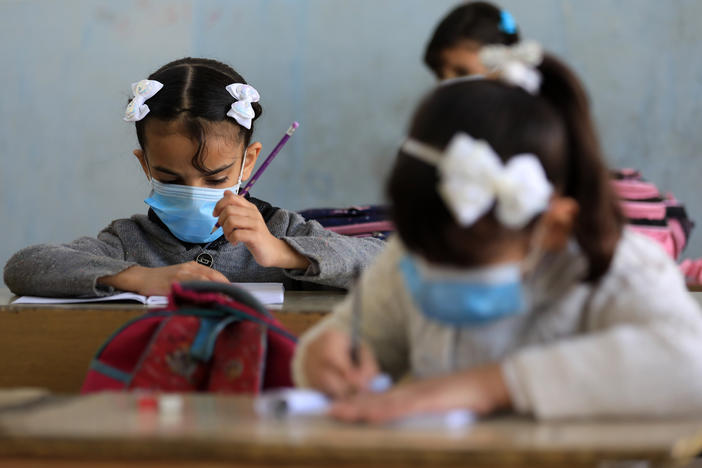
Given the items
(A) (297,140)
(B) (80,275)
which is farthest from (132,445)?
(A) (297,140)

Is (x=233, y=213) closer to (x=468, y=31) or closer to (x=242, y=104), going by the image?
(x=242, y=104)

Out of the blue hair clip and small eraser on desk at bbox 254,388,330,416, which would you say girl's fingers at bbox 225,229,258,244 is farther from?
small eraser on desk at bbox 254,388,330,416

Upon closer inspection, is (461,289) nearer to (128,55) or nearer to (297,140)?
(297,140)

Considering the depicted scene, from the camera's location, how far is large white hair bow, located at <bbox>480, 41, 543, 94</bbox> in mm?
898

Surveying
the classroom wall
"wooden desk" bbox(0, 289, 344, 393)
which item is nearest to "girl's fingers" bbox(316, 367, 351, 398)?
"wooden desk" bbox(0, 289, 344, 393)

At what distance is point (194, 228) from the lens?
208 cm

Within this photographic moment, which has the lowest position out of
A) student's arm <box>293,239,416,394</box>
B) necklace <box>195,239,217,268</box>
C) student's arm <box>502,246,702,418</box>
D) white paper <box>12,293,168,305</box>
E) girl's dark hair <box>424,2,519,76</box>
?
necklace <box>195,239,217,268</box>

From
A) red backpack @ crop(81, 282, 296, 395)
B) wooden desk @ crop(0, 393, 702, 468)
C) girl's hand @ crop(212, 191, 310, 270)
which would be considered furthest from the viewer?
girl's hand @ crop(212, 191, 310, 270)

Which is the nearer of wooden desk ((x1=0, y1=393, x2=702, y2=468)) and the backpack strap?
wooden desk ((x1=0, y1=393, x2=702, y2=468))

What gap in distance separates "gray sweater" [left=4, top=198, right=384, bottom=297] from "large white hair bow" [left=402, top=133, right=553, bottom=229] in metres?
1.15

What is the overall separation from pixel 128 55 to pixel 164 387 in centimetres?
238

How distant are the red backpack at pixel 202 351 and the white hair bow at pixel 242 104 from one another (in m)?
0.86

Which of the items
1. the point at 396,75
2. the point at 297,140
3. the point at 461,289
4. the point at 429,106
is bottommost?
the point at 297,140

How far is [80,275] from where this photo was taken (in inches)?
71.6
